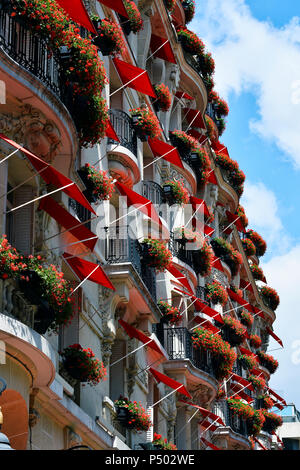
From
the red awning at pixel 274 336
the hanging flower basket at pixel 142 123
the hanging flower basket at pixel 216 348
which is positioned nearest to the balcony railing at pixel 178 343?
the hanging flower basket at pixel 216 348

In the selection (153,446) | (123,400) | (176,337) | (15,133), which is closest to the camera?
(15,133)

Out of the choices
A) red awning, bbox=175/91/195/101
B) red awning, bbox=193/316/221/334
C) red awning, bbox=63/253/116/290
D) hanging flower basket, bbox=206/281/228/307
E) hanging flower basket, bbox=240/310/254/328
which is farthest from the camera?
→ hanging flower basket, bbox=240/310/254/328

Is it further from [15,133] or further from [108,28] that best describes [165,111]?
[15,133]

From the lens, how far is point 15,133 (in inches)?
615

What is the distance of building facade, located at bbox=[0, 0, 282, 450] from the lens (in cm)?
1497

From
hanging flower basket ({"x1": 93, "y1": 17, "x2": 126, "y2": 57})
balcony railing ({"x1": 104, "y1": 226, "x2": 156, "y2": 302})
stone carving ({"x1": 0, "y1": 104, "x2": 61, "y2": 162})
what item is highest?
hanging flower basket ({"x1": 93, "y1": 17, "x2": 126, "y2": 57})

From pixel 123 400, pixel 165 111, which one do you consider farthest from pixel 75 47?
pixel 165 111

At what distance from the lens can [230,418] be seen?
123 feet

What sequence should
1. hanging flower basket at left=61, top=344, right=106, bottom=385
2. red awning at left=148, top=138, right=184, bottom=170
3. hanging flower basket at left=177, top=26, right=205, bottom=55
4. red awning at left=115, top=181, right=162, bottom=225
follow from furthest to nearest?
hanging flower basket at left=177, top=26, right=205, bottom=55 → red awning at left=148, top=138, right=184, bottom=170 → red awning at left=115, top=181, right=162, bottom=225 → hanging flower basket at left=61, top=344, right=106, bottom=385

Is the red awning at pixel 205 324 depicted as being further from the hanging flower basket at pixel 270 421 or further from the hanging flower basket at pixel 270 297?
the hanging flower basket at pixel 270 297

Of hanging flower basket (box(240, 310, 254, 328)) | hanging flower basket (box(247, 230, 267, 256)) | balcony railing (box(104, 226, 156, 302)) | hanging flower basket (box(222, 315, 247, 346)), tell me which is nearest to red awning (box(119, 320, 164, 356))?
balcony railing (box(104, 226, 156, 302))

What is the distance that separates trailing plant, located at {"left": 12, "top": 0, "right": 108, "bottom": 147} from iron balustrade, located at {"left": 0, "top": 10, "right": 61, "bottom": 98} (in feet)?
0.56

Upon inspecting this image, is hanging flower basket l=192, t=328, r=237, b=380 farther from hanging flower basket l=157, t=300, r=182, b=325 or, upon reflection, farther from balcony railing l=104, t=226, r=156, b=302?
balcony railing l=104, t=226, r=156, b=302
